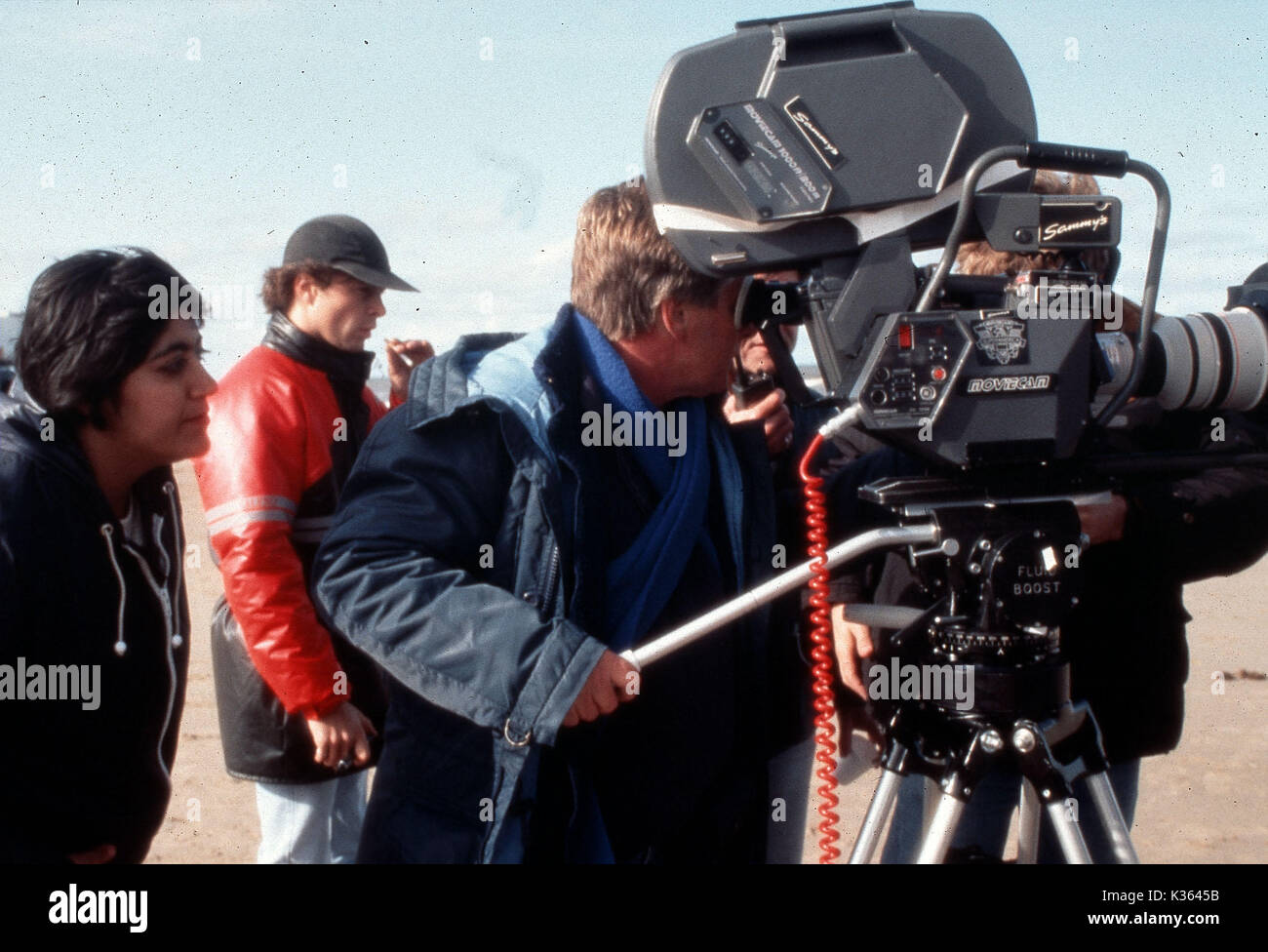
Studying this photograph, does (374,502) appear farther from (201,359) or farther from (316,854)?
(316,854)

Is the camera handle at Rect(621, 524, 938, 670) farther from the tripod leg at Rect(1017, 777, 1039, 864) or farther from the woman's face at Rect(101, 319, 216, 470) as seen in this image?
the woman's face at Rect(101, 319, 216, 470)

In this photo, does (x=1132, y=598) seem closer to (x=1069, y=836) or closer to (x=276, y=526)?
Result: (x=1069, y=836)

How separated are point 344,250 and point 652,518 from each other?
179cm

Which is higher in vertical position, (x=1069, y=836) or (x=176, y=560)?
(x=176, y=560)

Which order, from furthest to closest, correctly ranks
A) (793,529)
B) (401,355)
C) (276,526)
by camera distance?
(401,355) < (276,526) < (793,529)

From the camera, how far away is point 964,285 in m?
1.76

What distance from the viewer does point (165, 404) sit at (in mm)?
2219

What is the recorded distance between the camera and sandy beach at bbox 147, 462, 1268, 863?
3881 mm
